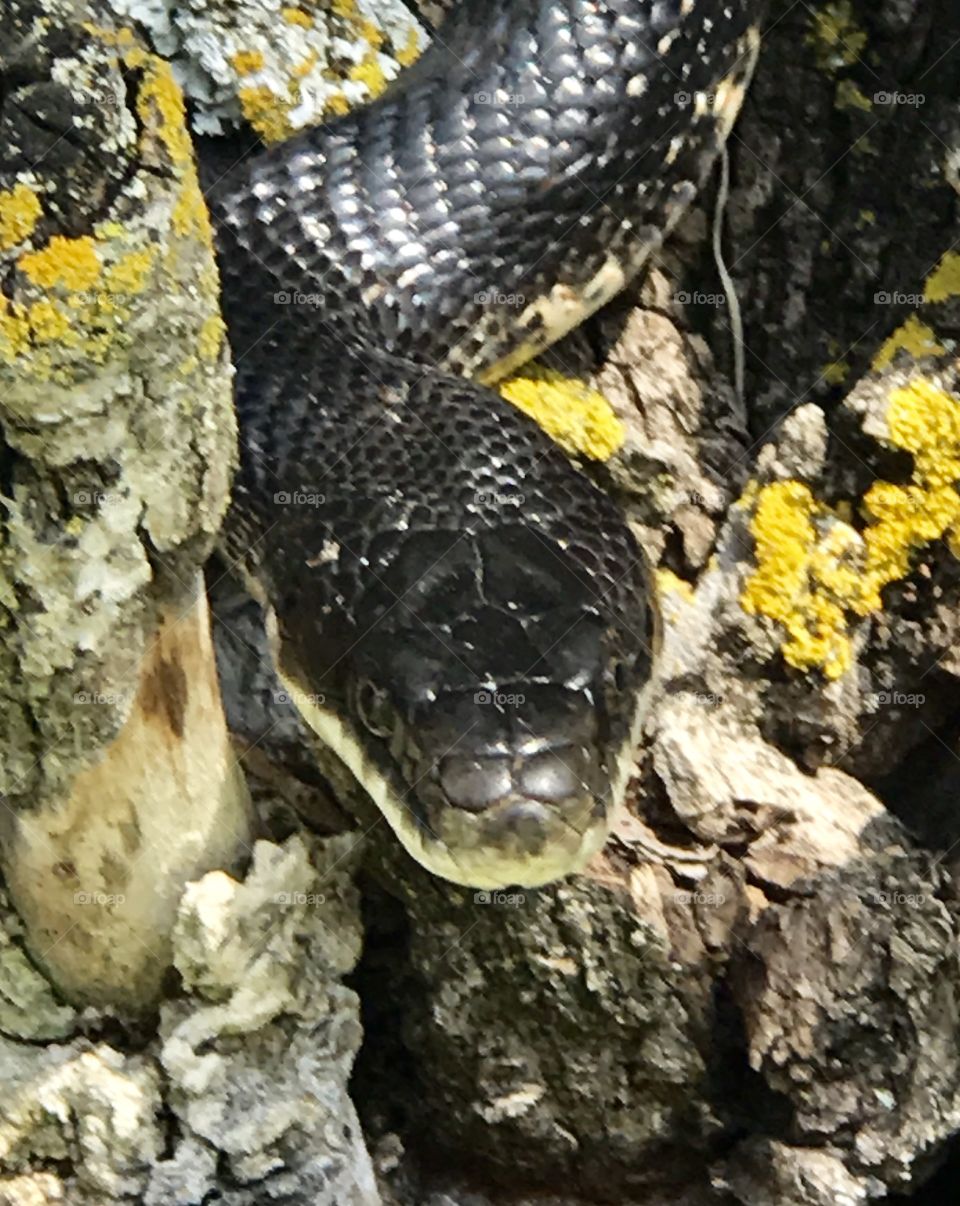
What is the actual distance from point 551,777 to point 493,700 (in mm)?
179

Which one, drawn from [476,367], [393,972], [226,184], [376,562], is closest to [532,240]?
[476,367]

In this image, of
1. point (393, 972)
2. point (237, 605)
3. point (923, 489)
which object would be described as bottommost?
point (393, 972)

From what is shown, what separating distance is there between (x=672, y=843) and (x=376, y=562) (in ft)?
2.64

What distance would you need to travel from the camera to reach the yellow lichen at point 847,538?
2947 mm

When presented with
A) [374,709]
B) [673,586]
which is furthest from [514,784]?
[673,586]

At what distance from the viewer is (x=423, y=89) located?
341cm

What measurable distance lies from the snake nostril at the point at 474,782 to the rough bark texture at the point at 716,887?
386 millimetres

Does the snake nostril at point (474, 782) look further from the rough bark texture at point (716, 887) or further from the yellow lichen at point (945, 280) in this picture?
the yellow lichen at point (945, 280)

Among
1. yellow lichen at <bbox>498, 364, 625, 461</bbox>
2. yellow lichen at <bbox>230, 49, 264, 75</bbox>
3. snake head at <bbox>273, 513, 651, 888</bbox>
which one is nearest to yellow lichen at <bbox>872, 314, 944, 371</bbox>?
yellow lichen at <bbox>498, 364, 625, 461</bbox>

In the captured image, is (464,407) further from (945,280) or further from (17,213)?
(17,213)

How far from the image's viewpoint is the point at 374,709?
2.62 meters

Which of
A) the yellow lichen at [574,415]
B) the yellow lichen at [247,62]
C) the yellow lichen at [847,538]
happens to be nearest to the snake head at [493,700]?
the yellow lichen at [847,538]

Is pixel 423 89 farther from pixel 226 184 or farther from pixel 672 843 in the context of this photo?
pixel 672 843

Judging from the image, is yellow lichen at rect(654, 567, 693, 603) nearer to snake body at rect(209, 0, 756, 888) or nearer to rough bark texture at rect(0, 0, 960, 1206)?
rough bark texture at rect(0, 0, 960, 1206)
